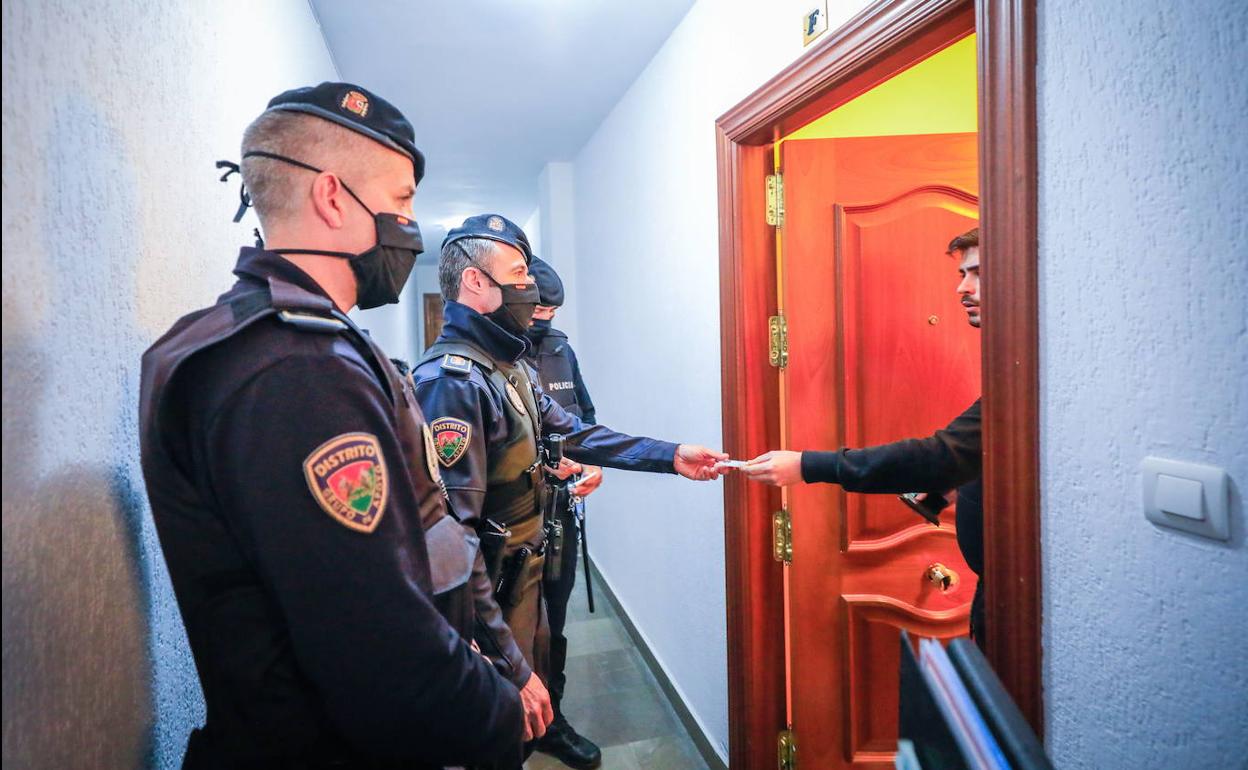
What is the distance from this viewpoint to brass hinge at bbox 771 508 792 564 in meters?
1.95

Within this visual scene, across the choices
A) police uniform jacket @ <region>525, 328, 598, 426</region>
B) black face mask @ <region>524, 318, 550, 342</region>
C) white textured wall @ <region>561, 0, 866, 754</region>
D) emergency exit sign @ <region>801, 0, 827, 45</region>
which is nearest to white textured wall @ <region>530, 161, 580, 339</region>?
white textured wall @ <region>561, 0, 866, 754</region>

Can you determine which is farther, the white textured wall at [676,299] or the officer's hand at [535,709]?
the white textured wall at [676,299]

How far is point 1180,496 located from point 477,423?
1.30m

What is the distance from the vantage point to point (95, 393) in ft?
2.61

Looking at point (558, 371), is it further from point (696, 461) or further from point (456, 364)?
point (456, 364)

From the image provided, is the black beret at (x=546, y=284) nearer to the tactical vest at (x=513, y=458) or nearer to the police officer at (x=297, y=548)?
the tactical vest at (x=513, y=458)

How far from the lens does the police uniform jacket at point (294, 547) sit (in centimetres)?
72

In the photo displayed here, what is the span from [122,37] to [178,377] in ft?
1.63

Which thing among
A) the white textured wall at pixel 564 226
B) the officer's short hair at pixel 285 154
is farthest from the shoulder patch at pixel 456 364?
the white textured wall at pixel 564 226

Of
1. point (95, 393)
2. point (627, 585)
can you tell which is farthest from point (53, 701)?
point (627, 585)

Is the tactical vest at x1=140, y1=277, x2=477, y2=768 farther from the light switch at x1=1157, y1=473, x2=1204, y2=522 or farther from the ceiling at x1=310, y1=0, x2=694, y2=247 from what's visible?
the ceiling at x1=310, y1=0, x2=694, y2=247

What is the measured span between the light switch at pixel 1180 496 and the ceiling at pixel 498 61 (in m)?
2.11

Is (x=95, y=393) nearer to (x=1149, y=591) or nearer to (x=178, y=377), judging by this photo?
(x=178, y=377)

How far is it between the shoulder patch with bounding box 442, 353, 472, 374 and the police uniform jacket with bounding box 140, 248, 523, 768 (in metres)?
0.76
